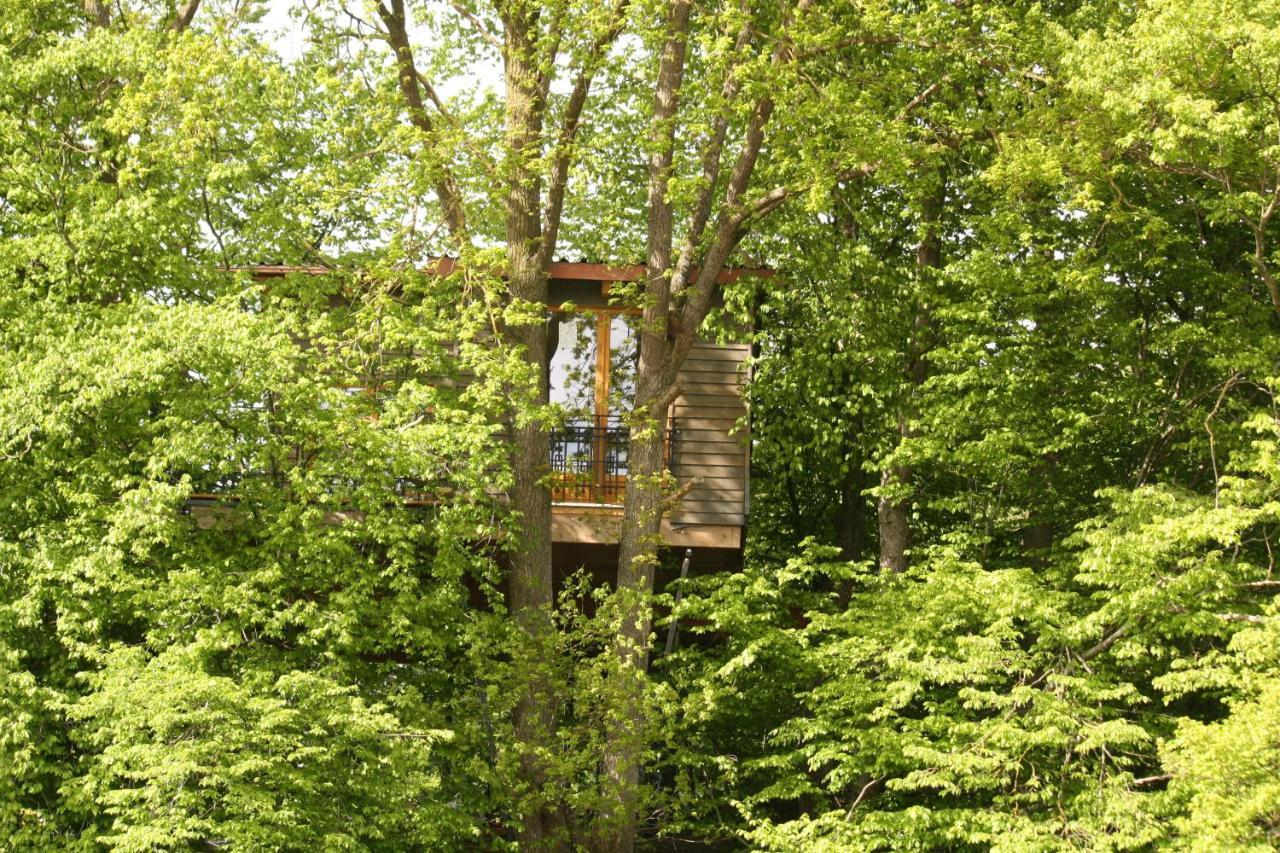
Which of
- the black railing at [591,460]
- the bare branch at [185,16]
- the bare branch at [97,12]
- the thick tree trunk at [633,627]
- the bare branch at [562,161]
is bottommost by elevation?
the thick tree trunk at [633,627]

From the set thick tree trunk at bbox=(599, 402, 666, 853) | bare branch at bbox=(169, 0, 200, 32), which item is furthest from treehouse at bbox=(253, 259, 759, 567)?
bare branch at bbox=(169, 0, 200, 32)

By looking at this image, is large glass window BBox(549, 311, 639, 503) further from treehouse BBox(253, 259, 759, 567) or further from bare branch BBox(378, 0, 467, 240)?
bare branch BBox(378, 0, 467, 240)

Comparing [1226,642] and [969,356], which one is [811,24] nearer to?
[969,356]

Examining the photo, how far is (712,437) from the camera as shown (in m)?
17.7

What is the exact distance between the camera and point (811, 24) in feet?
53.2

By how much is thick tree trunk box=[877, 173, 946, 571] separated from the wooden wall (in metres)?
1.92

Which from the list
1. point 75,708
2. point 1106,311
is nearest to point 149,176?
point 75,708

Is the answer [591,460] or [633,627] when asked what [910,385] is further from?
[633,627]

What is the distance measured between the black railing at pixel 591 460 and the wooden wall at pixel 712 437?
27 cm

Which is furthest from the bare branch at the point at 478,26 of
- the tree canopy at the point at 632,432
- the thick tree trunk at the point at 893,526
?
the thick tree trunk at the point at 893,526

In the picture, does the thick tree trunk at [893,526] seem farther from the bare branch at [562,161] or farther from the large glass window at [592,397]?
the bare branch at [562,161]

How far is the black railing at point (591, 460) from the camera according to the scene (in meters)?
17.7

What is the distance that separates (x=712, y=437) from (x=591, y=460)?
154 cm

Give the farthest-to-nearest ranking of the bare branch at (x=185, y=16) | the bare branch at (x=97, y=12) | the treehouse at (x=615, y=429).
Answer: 1. the bare branch at (x=185, y=16)
2. the bare branch at (x=97, y=12)
3. the treehouse at (x=615, y=429)
